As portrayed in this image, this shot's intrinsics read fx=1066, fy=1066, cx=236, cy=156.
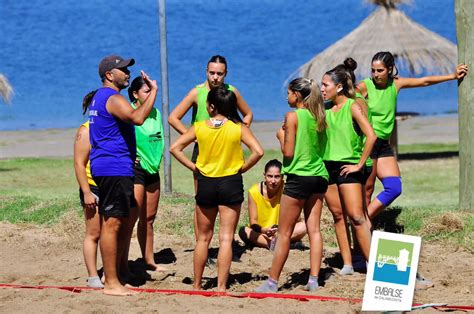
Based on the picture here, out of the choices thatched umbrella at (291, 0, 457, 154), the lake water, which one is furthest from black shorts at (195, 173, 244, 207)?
the lake water

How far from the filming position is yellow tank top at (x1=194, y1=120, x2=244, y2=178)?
8113 millimetres

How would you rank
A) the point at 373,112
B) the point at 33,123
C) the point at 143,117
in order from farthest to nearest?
the point at 33,123
the point at 373,112
the point at 143,117

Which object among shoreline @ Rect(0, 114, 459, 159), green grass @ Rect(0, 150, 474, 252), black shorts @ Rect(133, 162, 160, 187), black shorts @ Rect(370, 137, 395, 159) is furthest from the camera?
shoreline @ Rect(0, 114, 459, 159)

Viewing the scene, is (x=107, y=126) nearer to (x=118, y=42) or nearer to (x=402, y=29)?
(x=402, y=29)

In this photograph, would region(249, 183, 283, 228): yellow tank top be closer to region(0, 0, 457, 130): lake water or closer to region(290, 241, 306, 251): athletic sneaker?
region(290, 241, 306, 251): athletic sneaker

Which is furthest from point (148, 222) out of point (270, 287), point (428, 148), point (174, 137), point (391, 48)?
point (174, 137)

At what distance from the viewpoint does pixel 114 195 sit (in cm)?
805

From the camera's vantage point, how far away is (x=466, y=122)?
1132 cm

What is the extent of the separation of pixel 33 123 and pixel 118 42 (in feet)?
54.2

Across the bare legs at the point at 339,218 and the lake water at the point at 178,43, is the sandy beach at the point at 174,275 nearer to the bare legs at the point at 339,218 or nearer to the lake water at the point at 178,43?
the bare legs at the point at 339,218

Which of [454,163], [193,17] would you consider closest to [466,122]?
[454,163]

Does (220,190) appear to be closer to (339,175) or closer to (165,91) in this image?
(339,175)

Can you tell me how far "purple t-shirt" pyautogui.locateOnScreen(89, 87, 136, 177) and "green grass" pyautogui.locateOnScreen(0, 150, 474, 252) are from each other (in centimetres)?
313

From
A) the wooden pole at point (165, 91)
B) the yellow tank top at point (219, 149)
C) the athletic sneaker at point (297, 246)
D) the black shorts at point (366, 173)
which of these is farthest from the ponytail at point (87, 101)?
the wooden pole at point (165, 91)
